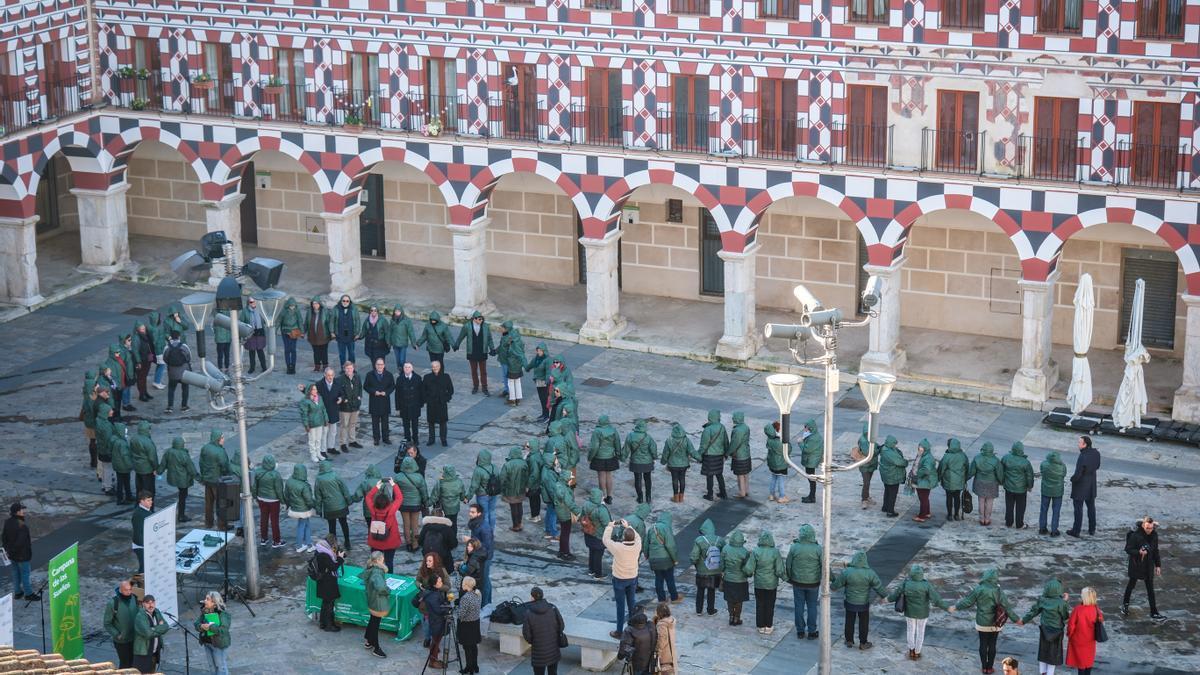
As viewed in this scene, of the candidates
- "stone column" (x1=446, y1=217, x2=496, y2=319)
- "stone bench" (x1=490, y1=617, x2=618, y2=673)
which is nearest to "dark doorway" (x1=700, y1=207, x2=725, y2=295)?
"stone column" (x1=446, y1=217, x2=496, y2=319)

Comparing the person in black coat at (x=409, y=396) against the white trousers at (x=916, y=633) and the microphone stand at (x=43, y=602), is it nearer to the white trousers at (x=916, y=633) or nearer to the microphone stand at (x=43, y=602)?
the microphone stand at (x=43, y=602)

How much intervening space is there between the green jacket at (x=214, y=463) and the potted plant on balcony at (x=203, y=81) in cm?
1466

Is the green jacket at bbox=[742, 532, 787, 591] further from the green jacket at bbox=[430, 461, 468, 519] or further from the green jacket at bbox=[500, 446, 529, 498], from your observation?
the green jacket at bbox=[430, 461, 468, 519]

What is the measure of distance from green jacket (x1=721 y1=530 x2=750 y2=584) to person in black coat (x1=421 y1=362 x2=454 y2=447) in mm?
9198

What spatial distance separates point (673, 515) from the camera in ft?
123

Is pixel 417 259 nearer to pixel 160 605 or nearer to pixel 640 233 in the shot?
pixel 640 233

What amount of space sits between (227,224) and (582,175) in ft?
29.9

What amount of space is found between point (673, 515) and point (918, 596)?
691cm

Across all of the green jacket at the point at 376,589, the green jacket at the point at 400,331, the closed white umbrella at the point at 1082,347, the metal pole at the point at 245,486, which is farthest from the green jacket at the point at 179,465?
the closed white umbrella at the point at 1082,347

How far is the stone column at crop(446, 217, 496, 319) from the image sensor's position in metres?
47.8

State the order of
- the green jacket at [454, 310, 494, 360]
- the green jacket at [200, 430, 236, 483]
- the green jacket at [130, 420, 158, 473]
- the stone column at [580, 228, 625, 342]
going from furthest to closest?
the stone column at [580, 228, 625, 342] → the green jacket at [454, 310, 494, 360] → the green jacket at [130, 420, 158, 473] → the green jacket at [200, 430, 236, 483]

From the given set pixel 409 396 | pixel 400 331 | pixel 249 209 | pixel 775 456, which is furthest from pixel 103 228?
pixel 775 456

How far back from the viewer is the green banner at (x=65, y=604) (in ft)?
102

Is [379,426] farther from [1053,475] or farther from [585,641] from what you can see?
[1053,475]
